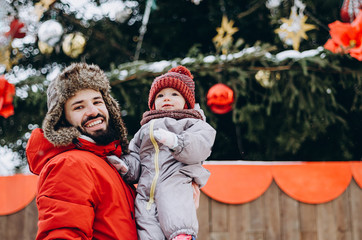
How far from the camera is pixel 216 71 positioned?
10.6 ft

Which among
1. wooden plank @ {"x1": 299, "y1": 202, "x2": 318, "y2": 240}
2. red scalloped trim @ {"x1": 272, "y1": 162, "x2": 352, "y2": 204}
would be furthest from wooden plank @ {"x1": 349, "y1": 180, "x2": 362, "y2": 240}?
wooden plank @ {"x1": 299, "y1": 202, "x2": 318, "y2": 240}

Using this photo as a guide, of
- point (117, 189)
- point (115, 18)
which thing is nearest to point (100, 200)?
point (117, 189)

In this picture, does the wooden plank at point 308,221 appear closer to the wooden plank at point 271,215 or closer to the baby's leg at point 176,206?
the wooden plank at point 271,215

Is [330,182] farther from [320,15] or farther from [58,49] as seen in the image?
[58,49]

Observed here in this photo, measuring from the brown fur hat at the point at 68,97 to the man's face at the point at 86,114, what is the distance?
0.03 m

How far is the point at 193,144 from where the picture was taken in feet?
5.81

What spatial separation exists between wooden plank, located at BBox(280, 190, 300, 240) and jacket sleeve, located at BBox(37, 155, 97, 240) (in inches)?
80.2

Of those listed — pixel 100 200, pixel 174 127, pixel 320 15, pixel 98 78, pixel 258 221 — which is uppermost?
pixel 320 15

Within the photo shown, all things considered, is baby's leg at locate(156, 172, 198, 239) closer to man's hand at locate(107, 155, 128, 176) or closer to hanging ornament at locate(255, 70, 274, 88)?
man's hand at locate(107, 155, 128, 176)

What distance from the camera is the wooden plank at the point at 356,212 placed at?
3283 mm

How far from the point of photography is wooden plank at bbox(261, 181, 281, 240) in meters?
3.20

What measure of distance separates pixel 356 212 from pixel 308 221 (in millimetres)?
425

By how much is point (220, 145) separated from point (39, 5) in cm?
241

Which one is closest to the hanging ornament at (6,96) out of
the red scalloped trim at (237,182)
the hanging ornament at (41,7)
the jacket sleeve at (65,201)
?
the hanging ornament at (41,7)
